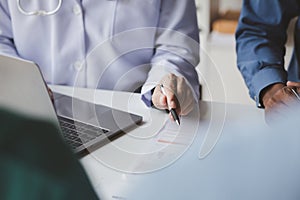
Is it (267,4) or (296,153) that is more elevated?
(296,153)

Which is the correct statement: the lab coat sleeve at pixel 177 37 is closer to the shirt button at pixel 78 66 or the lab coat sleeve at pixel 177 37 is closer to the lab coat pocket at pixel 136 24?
the lab coat pocket at pixel 136 24

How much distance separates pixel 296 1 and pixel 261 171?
92cm

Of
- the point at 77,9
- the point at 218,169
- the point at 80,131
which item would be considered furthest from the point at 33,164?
the point at 77,9

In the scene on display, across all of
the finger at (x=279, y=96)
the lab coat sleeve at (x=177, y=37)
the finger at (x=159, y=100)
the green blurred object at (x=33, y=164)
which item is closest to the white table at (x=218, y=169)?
the green blurred object at (x=33, y=164)

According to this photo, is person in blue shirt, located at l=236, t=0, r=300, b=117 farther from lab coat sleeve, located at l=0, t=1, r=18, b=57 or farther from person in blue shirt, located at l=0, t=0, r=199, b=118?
lab coat sleeve, located at l=0, t=1, r=18, b=57

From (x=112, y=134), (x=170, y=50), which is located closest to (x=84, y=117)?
(x=112, y=134)

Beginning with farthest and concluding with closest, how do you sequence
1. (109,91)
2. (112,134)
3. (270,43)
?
1. (270,43)
2. (109,91)
3. (112,134)

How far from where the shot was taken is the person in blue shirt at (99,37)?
1079 mm

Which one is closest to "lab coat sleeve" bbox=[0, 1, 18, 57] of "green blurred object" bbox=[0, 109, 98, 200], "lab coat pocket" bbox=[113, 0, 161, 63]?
"lab coat pocket" bbox=[113, 0, 161, 63]

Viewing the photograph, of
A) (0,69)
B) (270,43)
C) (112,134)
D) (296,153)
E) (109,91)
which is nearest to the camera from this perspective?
(296,153)

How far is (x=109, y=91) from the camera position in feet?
3.25

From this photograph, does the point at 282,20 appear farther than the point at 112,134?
Yes

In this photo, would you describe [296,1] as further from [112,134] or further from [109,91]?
[112,134]

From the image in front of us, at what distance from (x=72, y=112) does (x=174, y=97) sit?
0.65ft
